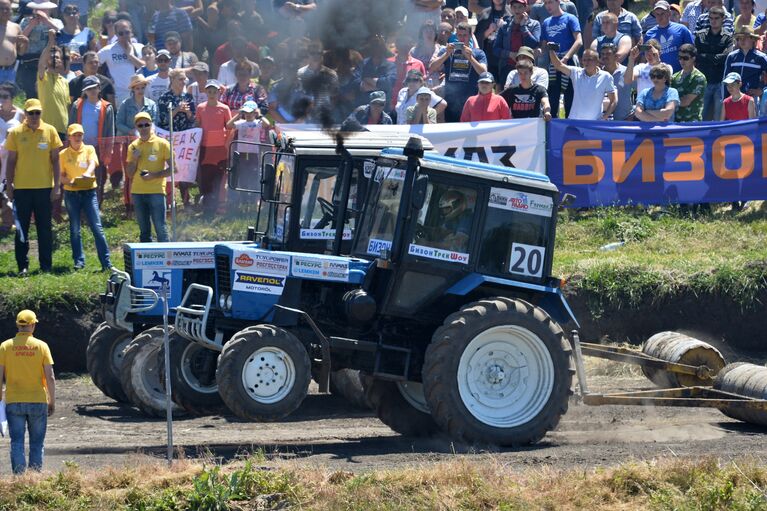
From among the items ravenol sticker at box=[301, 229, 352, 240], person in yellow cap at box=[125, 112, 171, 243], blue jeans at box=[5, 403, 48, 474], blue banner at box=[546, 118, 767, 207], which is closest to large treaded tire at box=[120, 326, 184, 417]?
ravenol sticker at box=[301, 229, 352, 240]

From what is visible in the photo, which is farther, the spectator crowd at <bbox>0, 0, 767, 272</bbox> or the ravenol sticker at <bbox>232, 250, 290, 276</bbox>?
the spectator crowd at <bbox>0, 0, 767, 272</bbox>

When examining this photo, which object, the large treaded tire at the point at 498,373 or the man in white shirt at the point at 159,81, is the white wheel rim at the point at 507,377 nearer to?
the large treaded tire at the point at 498,373

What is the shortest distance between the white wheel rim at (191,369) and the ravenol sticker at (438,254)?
242cm

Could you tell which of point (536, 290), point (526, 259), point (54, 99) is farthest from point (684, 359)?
point (54, 99)

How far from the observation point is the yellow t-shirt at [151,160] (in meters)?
16.4

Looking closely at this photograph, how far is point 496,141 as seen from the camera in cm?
1767

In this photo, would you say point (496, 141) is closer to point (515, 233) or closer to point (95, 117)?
point (95, 117)

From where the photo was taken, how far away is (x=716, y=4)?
1933 cm

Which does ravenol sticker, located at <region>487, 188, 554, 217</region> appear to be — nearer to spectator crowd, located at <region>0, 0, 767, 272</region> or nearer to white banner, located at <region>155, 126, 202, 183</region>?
spectator crowd, located at <region>0, 0, 767, 272</region>

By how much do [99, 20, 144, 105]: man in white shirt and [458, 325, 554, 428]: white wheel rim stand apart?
27.3 ft

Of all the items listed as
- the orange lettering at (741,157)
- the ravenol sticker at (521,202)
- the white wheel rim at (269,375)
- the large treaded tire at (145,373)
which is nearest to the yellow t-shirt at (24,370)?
the white wheel rim at (269,375)

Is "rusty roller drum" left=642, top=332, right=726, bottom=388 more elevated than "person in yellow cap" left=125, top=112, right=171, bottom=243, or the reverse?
"person in yellow cap" left=125, top=112, right=171, bottom=243

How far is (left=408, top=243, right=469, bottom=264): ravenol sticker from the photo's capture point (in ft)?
36.7

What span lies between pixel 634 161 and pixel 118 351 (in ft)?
26.4
